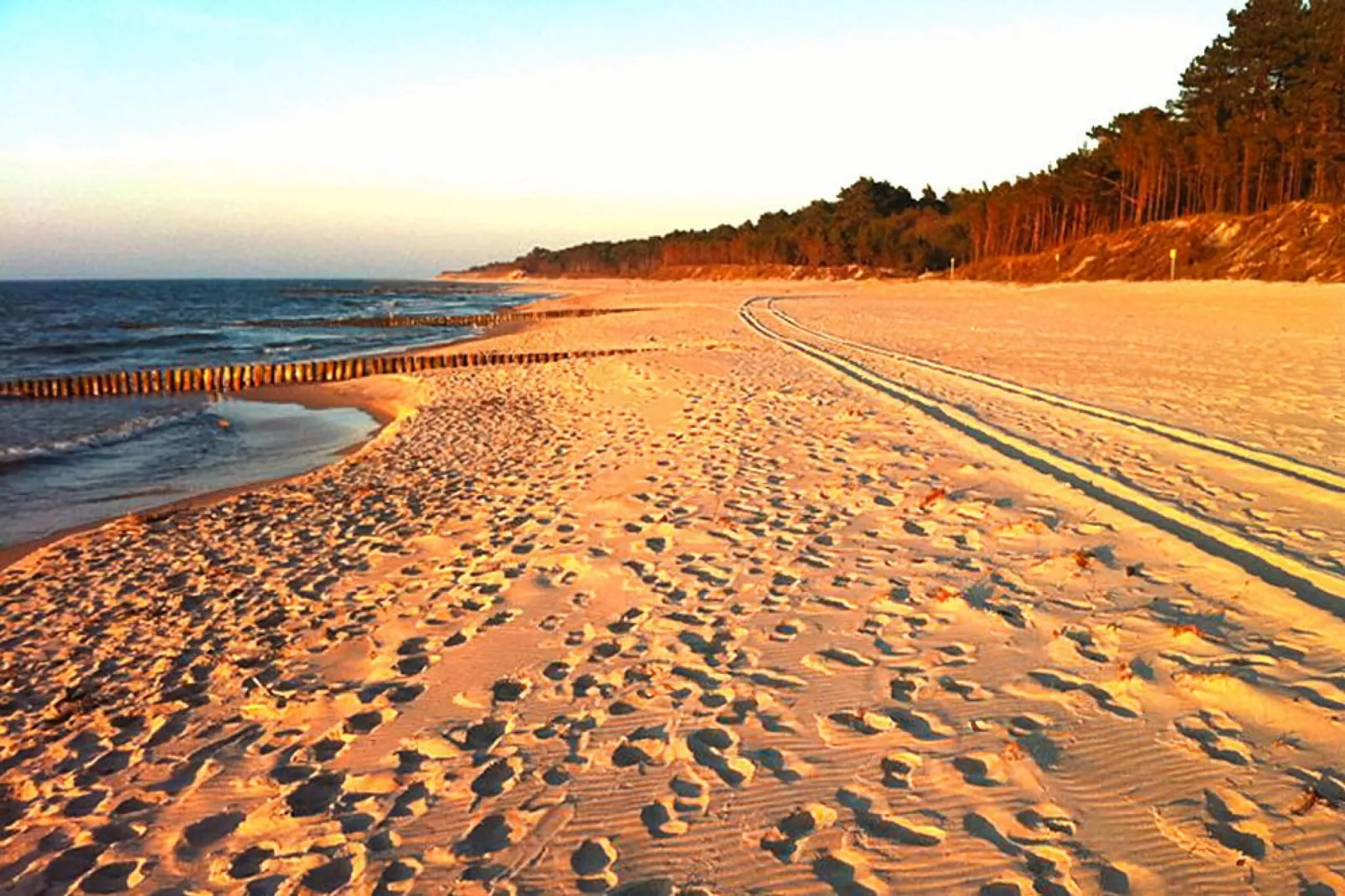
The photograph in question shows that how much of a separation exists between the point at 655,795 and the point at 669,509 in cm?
443

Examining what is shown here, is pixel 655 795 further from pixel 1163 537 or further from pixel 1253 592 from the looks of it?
pixel 1163 537

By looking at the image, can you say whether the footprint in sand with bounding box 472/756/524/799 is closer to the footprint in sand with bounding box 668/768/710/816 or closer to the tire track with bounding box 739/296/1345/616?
the footprint in sand with bounding box 668/768/710/816

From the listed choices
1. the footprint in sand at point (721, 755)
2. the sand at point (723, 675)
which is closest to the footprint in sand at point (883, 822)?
the sand at point (723, 675)

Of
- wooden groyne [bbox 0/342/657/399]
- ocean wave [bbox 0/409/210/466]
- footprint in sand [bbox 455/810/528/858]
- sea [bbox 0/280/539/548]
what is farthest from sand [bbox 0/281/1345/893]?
wooden groyne [bbox 0/342/657/399]

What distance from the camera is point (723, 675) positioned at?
4.61 metres

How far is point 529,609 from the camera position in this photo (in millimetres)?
5848

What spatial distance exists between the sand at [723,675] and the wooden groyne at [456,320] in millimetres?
40300

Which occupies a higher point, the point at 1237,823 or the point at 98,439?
the point at 1237,823

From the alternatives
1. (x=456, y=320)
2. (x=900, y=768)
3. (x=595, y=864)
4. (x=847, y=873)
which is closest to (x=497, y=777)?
(x=595, y=864)

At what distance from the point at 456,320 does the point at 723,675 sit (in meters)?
49.5

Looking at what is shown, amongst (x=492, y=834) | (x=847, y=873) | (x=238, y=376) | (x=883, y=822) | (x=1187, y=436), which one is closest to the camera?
(x=847, y=873)

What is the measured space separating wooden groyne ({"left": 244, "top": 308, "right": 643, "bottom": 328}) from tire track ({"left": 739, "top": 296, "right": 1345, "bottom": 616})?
38193 millimetres

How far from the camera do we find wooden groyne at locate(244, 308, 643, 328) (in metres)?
50.3

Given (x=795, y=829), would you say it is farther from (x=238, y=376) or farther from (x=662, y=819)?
(x=238, y=376)
